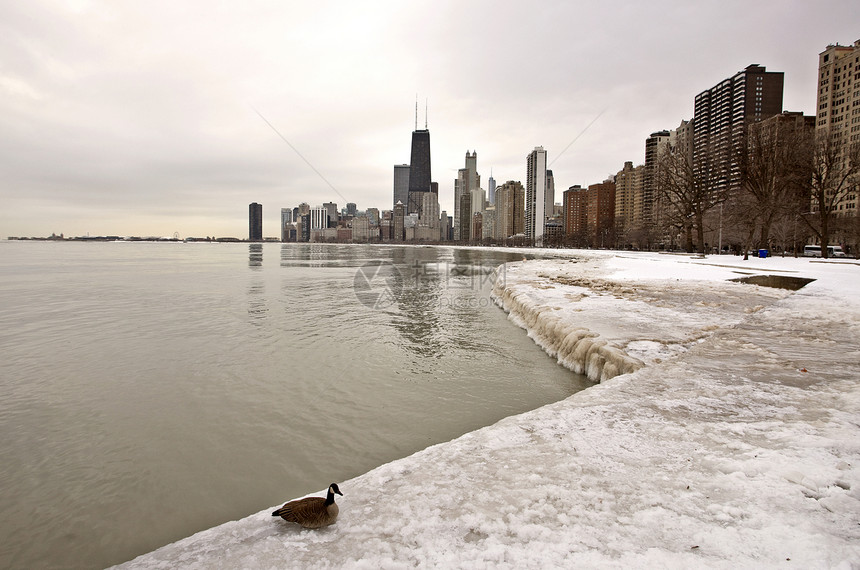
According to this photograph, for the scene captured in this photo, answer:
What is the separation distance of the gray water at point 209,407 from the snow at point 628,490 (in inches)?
81.5

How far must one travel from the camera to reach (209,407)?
30.5 feet

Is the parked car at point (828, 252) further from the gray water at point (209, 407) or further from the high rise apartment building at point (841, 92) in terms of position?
the high rise apartment building at point (841, 92)

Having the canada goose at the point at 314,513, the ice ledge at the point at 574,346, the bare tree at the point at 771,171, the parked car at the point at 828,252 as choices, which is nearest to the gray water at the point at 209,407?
the ice ledge at the point at 574,346

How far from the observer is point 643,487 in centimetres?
434

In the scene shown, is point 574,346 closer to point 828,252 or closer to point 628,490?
point 628,490

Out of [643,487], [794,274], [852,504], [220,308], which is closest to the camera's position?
[852,504]

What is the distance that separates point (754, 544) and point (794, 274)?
30.4 meters

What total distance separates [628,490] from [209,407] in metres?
8.49

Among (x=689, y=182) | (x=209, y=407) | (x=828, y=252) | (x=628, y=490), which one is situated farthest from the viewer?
(x=828, y=252)

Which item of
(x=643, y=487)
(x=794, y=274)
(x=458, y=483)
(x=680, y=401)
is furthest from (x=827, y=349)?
(x=794, y=274)

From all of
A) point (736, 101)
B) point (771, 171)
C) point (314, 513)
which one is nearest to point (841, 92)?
point (736, 101)

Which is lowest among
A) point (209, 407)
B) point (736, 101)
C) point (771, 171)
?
point (209, 407)

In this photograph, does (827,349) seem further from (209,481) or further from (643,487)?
(209,481)

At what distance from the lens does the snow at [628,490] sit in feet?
11.5
